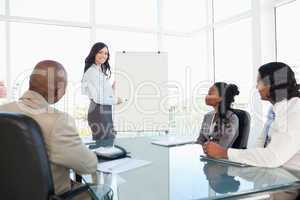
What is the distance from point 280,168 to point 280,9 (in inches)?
124

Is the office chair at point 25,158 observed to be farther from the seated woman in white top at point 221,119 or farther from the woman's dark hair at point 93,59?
the woman's dark hair at point 93,59

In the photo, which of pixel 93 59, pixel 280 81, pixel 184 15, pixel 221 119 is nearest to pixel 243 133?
pixel 221 119

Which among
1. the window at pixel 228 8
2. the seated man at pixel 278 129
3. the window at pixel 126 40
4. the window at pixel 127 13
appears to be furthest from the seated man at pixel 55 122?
the window at pixel 228 8

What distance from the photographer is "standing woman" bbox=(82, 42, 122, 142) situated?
327 cm

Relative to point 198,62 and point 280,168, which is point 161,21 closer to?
point 198,62

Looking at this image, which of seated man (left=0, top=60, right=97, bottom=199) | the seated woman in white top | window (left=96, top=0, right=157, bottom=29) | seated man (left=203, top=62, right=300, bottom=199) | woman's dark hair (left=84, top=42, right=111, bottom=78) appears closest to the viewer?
seated man (left=0, top=60, right=97, bottom=199)

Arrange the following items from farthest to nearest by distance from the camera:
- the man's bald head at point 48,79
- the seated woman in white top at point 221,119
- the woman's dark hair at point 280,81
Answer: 1. the seated woman in white top at point 221,119
2. the woman's dark hair at point 280,81
3. the man's bald head at point 48,79

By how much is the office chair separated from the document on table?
0.37 metres

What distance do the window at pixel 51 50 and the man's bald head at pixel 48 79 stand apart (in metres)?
2.87

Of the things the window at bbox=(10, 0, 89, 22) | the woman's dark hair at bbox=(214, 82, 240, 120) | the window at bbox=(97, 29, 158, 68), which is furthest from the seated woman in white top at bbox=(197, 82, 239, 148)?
the window at bbox=(10, 0, 89, 22)

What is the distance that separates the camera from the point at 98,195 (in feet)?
4.35

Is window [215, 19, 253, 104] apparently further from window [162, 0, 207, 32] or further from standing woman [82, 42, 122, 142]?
standing woman [82, 42, 122, 142]

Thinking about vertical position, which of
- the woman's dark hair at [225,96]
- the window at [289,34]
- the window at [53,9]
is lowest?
the woman's dark hair at [225,96]

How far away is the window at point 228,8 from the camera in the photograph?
4421mm
